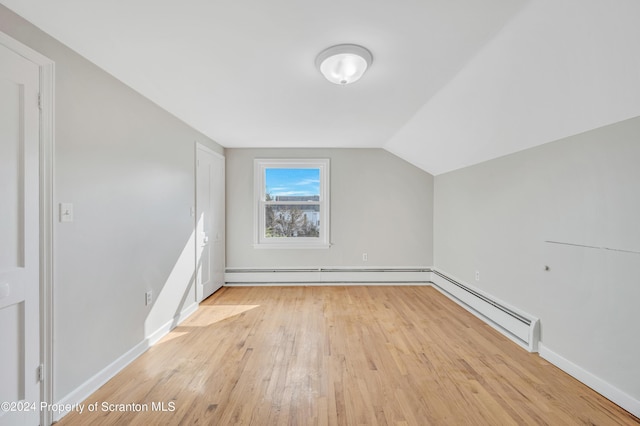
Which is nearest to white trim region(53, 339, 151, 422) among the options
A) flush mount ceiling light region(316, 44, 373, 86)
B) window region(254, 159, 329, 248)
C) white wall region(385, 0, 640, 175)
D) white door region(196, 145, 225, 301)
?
white door region(196, 145, 225, 301)

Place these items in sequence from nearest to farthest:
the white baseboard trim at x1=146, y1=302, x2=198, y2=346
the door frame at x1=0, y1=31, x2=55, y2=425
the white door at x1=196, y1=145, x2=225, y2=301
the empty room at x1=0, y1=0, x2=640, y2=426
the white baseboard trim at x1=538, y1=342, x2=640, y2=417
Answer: the empty room at x1=0, y1=0, x2=640, y2=426 → the door frame at x1=0, y1=31, x2=55, y2=425 → the white baseboard trim at x1=538, y1=342, x2=640, y2=417 → the white baseboard trim at x1=146, y1=302, x2=198, y2=346 → the white door at x1=196, y1=145, x2=225, y2=301

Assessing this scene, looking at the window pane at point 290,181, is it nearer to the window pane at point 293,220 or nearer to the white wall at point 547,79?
the window pane at point 293,220

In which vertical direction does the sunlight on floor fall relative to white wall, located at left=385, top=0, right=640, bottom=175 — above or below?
below

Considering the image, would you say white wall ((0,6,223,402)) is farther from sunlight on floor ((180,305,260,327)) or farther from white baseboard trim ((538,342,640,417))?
white baseboard trim ((538,342,640,417))

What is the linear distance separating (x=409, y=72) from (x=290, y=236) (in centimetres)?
318

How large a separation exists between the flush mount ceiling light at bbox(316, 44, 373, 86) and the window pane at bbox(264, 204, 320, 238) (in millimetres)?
2828

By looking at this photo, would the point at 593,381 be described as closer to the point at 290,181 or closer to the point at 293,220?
the point at 293,220

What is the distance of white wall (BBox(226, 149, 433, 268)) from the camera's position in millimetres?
4555

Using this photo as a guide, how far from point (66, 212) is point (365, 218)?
368 centimetres

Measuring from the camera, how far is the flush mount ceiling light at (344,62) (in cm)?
173

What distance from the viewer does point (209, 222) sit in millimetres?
3863

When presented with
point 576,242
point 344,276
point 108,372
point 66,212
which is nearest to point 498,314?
point 576,242

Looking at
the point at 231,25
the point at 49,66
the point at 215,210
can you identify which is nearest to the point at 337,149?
the point at 215,210

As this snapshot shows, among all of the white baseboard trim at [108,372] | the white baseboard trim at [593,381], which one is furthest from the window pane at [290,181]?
the white baseboard trim at [593,381]
